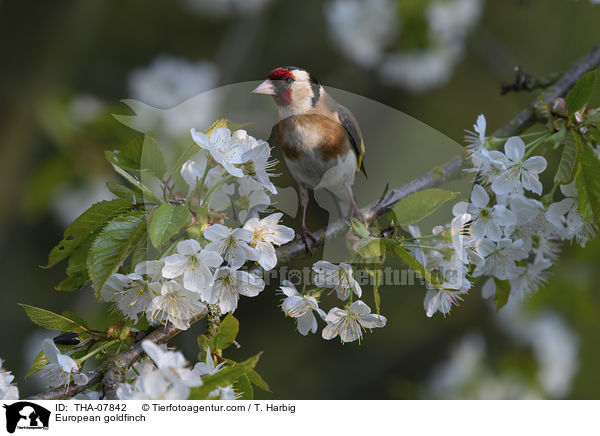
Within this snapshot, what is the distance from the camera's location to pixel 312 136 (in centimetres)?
131

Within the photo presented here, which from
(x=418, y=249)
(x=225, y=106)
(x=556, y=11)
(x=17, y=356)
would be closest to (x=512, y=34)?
(x=556, y=11)

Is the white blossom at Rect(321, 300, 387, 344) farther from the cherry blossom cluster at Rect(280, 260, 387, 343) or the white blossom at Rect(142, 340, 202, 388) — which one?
the white blossom at Rect(142, 340, 202, 388)

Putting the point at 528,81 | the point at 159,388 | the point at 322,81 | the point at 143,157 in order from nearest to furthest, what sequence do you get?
the point at 159,388, the point at 143,157, the point at 528,81, the point at 322,81

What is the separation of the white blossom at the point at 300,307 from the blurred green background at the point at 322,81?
759 mm

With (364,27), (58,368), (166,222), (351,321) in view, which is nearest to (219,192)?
(166,222)

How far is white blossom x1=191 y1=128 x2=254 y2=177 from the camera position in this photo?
1.03 metres

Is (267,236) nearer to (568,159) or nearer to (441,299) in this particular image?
Result: (441,299)

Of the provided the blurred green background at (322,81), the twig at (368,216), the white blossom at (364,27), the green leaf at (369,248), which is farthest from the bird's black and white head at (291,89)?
the white blossom at (364,27)

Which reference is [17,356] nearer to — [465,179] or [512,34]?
[465,179]

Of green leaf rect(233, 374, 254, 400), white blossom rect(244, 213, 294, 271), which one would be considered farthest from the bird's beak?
green leaf rect(233, 374, 254, 400)

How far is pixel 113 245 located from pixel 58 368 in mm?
301

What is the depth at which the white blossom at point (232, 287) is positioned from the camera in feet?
3.51
